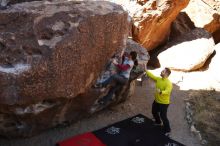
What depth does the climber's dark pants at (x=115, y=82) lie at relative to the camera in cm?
829

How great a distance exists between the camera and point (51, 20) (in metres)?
7.17

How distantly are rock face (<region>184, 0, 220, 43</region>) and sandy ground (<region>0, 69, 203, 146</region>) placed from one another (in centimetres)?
423

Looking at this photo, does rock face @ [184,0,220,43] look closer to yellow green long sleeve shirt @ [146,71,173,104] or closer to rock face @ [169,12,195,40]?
rock face @ [169,12,195,40]

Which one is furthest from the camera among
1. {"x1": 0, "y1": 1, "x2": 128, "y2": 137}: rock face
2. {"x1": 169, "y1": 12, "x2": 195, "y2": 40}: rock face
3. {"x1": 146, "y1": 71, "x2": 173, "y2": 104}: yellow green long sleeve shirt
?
{"x1": 169, "y1": 12, "x2": 195, "y2": 40}: rock face

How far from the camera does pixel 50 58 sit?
22.2ft

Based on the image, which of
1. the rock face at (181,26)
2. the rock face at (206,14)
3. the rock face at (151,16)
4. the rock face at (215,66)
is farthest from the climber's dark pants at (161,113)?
the rock face at (206,14)

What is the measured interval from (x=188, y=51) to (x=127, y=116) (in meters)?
4.43

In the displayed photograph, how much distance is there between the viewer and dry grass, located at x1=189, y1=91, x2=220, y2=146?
8625 millimetres

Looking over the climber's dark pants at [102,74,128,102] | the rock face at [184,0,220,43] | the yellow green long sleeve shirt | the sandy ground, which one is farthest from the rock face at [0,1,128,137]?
the rock face at [184,0,220,43]

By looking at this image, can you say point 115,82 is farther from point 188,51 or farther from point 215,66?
point 215,66

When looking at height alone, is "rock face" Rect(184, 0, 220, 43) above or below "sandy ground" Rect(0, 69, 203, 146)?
above

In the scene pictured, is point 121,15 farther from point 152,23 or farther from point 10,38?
point 152,23

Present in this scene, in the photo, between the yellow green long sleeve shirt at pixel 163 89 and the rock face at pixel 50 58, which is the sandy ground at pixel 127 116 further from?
the yellow green long sleeve shirt at pixel 163 89

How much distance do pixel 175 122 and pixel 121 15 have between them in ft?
9.23
